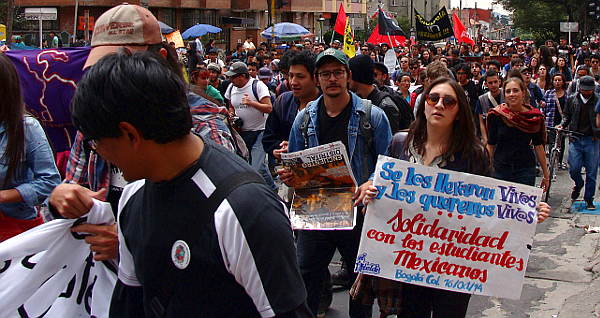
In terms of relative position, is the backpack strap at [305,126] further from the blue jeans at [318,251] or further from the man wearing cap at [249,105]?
the man wearing cap at [249,105]

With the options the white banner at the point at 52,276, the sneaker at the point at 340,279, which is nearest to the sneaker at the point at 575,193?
the sneaker at the point at 340,279

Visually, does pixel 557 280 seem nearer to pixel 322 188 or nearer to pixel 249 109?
pixel 322 188

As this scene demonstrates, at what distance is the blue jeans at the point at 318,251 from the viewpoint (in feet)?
16.0

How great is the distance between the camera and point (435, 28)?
2175 cm

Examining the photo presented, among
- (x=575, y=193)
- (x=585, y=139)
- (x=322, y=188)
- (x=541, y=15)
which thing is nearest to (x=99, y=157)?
(x=322, y=188)

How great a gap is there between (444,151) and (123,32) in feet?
6.46

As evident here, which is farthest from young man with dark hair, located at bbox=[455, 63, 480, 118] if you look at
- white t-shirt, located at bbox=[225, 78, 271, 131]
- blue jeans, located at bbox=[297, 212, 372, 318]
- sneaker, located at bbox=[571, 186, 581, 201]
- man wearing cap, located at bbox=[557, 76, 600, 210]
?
blue jeans, located at bbox=[297, 212, 372, 318]

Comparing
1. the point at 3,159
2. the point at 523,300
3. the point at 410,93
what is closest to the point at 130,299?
the point at 3,159

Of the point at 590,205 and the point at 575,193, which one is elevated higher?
the point at 575,193

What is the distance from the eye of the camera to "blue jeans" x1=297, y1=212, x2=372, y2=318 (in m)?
4.88

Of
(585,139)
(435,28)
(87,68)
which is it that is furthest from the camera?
(435,28)

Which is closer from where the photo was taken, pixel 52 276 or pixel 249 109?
pixel 52 276

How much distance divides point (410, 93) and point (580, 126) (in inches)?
91.9

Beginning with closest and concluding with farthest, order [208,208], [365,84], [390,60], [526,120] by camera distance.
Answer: [208,208], [365,84], [526,120], [390,60]
